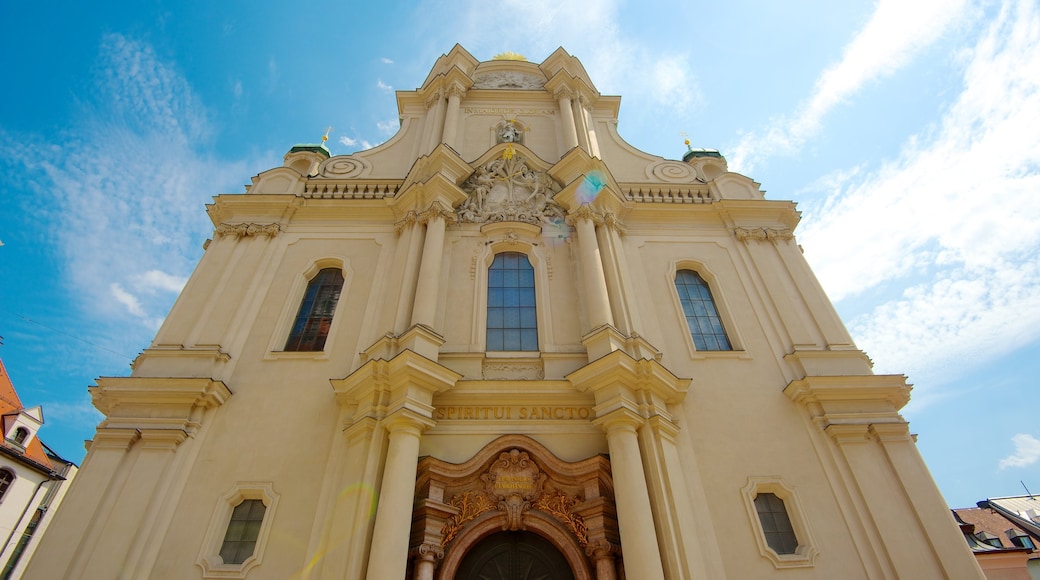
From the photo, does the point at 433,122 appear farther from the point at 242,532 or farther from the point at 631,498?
the point at 631,498

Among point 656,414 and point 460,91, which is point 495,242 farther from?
point 460,91

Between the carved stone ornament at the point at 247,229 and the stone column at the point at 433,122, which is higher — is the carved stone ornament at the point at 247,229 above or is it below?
below

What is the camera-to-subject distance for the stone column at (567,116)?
47.5 feet

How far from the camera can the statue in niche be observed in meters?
15.3

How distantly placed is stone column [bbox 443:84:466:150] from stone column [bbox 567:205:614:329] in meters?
4.13

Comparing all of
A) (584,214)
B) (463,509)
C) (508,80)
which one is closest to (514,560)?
(463,509)

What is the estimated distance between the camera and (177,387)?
9109 mm

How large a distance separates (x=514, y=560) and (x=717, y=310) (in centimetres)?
686

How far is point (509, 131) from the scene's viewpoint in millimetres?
15477

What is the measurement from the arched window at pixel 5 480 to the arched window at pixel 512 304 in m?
27.6

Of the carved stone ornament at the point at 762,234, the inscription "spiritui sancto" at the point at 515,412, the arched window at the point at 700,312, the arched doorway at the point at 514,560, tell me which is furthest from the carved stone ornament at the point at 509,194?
the arched doorway at the point at 514,560

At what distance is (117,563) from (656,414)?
26.9 feet

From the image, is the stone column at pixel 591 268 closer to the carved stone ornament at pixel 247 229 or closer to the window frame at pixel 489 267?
the window frame at pixel 489 267

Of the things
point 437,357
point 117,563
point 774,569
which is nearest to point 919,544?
point 774,569
